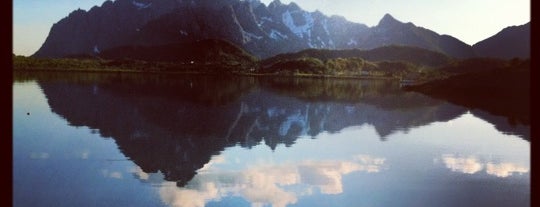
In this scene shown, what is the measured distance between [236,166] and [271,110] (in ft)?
151

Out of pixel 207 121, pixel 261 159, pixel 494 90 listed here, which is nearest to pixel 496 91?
pixel 494 90

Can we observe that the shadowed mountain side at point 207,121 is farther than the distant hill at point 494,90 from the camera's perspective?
No

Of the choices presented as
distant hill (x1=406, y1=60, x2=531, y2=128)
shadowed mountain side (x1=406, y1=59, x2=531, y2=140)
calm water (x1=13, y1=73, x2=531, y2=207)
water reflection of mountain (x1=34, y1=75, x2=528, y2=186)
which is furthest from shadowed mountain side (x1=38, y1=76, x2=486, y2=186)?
distant hill (x1=406, y1=60, x2=531, y2=128)

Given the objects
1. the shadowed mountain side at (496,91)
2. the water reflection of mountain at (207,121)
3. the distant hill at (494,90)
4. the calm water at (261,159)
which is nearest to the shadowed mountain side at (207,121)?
the water reflection of mountain at (207,121)

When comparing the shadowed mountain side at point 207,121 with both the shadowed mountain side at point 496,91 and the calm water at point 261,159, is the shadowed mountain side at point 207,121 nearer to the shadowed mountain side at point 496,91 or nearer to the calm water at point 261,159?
the calm water at point 261,159

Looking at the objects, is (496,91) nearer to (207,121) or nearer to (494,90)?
(494,90)

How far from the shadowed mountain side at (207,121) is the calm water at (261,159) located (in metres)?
0.24

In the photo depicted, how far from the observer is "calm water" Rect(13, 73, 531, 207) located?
1195 inches

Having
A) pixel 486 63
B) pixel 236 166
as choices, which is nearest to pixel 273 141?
pixel 236 166

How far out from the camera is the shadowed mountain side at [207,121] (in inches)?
1762

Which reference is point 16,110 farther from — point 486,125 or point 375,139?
point 486,125

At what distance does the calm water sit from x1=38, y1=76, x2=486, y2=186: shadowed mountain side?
9.6 inches

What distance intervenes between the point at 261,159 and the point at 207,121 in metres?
26.2

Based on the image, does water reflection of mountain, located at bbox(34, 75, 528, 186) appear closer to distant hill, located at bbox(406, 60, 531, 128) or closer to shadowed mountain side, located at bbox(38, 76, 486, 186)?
shadowed mountain side, located at bbox(38, 76, 486, 186)
